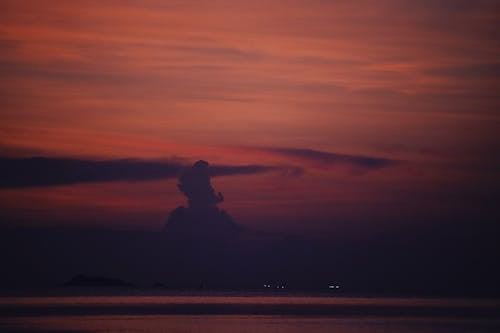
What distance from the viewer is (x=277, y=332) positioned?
197 ft

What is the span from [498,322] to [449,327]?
8.43m

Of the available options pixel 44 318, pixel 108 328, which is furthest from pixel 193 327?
pixel 44 318

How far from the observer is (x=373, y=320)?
77.2 meters

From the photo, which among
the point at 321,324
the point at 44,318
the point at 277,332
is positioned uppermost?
the point at 44,318

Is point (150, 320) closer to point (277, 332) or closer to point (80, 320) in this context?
point (80, 320)

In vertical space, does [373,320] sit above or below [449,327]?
above

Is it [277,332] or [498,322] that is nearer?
[277,332]

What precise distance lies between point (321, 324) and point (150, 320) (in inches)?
454

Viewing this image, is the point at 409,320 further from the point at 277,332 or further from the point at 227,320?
the point at 277,332

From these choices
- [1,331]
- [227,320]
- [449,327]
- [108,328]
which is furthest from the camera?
[227,320]

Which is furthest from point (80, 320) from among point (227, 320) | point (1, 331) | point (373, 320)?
point (373, 320)

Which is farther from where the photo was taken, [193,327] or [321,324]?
[321,324]

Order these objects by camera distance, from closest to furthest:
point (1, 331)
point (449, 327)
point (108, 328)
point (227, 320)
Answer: point (1, 331), point (108, 328), point (449, 327), point (227, 320)

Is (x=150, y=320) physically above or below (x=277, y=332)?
above
